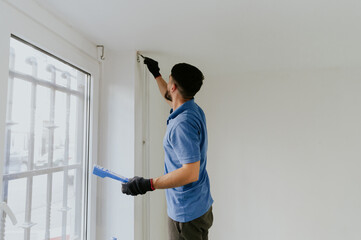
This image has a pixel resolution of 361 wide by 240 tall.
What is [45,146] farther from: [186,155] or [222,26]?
[222,26]

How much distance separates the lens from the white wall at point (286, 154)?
2137mm

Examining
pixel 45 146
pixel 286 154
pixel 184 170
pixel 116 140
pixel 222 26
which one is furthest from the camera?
pixel 286 154

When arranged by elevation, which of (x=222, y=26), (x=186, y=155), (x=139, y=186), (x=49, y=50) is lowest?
(x=139, y=186)

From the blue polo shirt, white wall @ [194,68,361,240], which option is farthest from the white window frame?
white wall @ [194,68,361,240]

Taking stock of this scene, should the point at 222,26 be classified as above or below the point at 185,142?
above

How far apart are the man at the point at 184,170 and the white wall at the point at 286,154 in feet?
3.94

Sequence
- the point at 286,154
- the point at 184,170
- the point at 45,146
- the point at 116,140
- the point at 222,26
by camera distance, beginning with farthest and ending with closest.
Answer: the point at 286,154, the point at 116,140, the point at 222,26, the point at 45,146, the point at 184,170

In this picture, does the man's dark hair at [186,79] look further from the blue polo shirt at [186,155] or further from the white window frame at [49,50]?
the white window frame at [49,50]

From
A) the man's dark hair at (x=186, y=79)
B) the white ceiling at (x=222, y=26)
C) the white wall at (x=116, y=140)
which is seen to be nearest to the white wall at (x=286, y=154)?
the white ceiling at (x=222, y=26)

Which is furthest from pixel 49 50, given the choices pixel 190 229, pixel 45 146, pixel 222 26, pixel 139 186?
pixel 190 229

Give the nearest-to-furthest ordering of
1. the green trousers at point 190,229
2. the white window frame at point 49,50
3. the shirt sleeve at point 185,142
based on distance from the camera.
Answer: the white window frame at point 49,50
the shirt sleeve at point 185,142
the green trousers at point 190,229

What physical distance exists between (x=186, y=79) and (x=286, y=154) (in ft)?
5.55

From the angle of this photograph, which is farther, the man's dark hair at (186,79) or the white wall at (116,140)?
the white wall at (116,140)

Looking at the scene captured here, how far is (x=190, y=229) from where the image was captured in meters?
1.10
